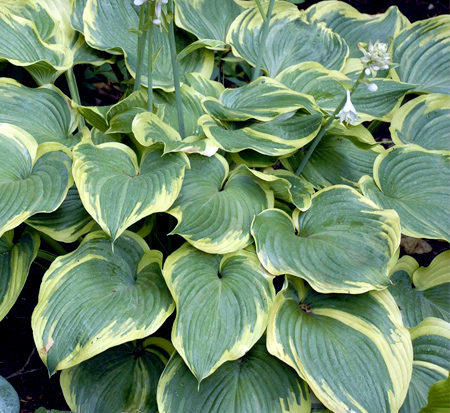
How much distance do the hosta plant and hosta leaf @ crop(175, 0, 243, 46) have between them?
7 cm

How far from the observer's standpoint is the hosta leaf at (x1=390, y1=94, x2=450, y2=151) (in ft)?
7.16

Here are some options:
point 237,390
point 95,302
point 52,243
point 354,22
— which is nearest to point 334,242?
point 237,390

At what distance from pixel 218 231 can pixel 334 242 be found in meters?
0.38

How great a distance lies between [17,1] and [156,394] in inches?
66.5

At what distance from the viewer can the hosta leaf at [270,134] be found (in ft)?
6.06

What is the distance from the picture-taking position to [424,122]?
223 centimetres

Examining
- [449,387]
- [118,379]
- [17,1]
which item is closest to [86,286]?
[118,379]

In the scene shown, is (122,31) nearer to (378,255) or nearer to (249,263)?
(249,263)

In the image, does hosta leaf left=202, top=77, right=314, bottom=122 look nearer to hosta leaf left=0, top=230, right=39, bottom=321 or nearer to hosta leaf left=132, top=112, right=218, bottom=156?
hosta leaf left=132, top=112, right=218, bottom=156

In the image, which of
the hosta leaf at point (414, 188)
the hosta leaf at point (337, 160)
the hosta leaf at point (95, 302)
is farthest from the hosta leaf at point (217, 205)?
the hosta leaf at point (414, 188)

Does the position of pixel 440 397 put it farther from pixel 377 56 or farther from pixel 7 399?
pixel 7 399

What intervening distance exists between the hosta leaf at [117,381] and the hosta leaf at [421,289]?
2.80 feet

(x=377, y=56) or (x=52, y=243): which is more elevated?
(x=377, y=56)

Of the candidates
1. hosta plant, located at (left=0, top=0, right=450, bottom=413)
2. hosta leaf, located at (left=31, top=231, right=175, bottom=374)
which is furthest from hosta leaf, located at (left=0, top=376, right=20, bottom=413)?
hosta leaf, located at (left=31, top=231, right=175, bottom=374)
